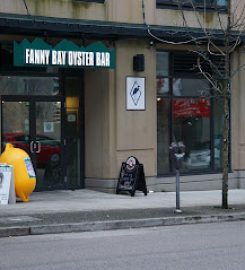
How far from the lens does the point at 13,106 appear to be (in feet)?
52.6

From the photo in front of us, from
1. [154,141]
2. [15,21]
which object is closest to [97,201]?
[154,141]

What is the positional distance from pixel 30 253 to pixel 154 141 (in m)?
8.12

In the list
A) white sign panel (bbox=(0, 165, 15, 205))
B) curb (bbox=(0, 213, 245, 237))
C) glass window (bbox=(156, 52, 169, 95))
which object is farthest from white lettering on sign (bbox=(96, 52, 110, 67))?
curb (bbox=(0, 213, 245, 237))

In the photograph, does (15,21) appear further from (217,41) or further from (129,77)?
(217,41)

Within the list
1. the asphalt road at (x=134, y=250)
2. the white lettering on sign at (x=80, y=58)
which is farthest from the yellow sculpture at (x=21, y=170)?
the asphalt road at (x=134, y=250)

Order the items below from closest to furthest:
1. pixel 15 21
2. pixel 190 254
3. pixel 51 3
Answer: pixel 190 254, pixel 15 21, pixel 51 3

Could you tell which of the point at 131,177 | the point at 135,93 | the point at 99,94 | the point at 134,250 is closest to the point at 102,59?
the point at 99,94

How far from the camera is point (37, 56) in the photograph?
14.7m

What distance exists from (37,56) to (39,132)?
2505 millimetres

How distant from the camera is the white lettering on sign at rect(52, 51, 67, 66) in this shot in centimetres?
1491

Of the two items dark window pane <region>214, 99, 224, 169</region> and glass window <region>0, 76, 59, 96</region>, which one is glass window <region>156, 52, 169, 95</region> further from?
glass window <region>0, 76, 59, 96</region>

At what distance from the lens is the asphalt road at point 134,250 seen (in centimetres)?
863

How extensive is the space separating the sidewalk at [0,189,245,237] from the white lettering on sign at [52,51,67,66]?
3.19 metres

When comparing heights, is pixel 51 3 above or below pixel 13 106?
above
